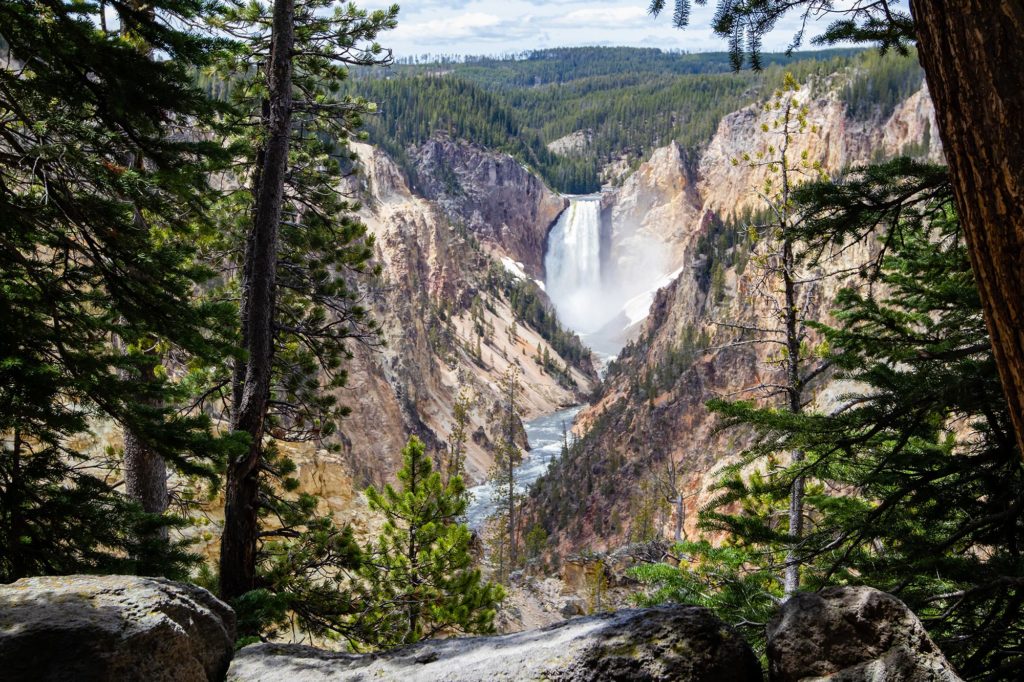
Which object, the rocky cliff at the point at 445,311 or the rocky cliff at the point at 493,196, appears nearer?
the rocky cliff at the point at 445,311

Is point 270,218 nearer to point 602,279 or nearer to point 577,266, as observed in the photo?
point 602,279

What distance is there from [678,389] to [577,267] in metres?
76.6

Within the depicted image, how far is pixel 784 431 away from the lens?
4562 mm

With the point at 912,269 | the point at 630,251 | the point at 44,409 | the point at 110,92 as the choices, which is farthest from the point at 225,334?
the point at 630,251

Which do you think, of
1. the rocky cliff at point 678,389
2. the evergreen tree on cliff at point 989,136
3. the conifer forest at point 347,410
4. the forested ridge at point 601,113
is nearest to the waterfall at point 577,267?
the forested ridge at point 601,113

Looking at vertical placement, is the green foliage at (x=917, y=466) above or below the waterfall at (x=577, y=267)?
above

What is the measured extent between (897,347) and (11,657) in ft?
16.6

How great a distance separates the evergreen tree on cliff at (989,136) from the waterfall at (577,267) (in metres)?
126

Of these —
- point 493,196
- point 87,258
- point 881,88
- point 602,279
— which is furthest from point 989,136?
point 493,196

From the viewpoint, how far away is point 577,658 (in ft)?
11.2

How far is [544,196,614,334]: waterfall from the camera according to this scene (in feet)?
429

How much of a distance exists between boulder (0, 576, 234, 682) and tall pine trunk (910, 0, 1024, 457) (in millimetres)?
3443

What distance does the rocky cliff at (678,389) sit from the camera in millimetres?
49219

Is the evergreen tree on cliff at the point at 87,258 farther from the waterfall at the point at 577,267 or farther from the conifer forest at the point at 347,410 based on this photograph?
the waterfall at the point at 577,267
